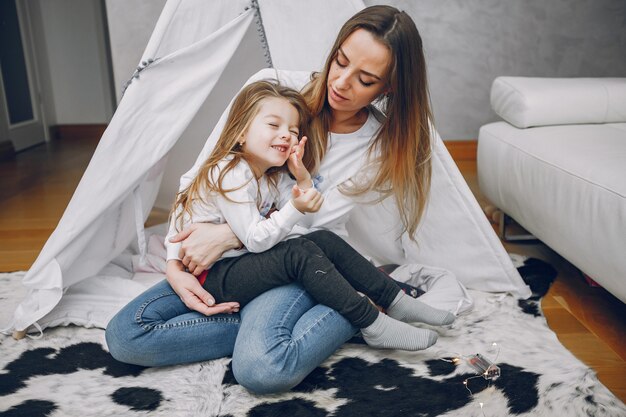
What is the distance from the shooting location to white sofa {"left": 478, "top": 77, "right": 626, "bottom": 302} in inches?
52.2

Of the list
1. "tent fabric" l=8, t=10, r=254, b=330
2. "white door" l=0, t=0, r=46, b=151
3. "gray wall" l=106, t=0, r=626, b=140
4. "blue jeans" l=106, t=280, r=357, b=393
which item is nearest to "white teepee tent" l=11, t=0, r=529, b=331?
"tent fabric" l=8, t=10, r=254, b=330

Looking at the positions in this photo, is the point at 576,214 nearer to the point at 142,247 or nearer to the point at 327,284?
the point at 327,284

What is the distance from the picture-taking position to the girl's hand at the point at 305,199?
3.65ft

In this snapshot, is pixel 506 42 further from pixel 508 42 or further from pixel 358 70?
pixel 358 70

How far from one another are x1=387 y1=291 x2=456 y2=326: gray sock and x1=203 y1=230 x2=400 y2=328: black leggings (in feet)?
0.20

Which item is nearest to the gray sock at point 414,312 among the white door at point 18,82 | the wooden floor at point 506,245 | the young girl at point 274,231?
the young girl at point 274,231

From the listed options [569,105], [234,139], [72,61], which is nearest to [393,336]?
[234,139]

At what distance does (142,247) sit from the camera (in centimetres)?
154

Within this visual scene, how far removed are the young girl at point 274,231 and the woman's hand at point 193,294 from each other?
0.05ft

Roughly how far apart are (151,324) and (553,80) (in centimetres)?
170

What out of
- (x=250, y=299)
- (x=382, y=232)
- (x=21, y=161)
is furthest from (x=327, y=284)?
(x=21, y=161)

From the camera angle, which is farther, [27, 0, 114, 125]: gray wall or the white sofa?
[27, 0, 114, 125]: gray wall

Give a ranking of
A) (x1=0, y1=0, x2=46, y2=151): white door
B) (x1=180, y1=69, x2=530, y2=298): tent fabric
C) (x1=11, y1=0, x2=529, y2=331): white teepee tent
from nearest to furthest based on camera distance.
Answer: (x1=11, y1=0, x2=529, y2=331): white teepee tent < (x1=180, y1=69, x2=530, y2=298): tent fabric < (x1=0, y1=0, x2=46, y2=151): white door

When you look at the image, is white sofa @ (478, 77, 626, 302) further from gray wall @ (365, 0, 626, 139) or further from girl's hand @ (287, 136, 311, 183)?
gray wall @ (365, 0, 626, 139)
